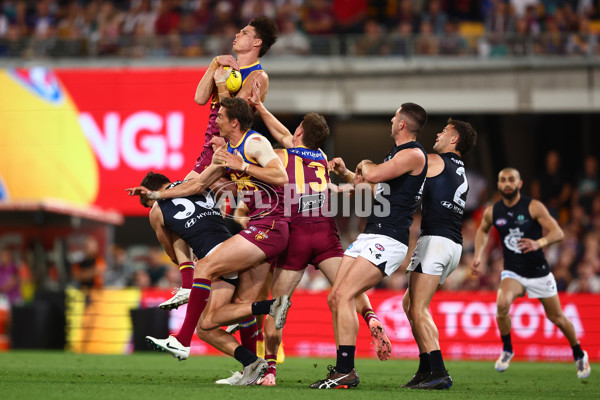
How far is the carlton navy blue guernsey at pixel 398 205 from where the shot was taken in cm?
788

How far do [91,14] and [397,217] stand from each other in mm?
→ 15876

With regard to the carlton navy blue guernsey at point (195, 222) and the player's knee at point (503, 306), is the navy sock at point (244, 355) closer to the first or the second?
the carlton navy blue guernsey at point (195, 222)

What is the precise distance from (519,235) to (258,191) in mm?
4832

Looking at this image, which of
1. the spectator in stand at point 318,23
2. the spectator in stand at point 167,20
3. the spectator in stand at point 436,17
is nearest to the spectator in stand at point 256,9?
the spectator in stand at point 318,23

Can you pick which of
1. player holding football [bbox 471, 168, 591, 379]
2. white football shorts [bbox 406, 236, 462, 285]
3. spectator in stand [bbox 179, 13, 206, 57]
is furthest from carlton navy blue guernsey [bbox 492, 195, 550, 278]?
spectator in stand [bbox 179, 13, 206, 57]

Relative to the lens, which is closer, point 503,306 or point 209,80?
point 209,80

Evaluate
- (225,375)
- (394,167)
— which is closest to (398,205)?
(394,167)

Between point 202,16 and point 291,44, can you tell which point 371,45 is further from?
point 202,16

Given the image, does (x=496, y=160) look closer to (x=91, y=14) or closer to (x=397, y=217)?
(x=91, y=14)

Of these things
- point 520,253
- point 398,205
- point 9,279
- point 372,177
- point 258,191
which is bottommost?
point 9,279

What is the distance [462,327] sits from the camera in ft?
47.3

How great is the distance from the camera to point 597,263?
50.4 ft

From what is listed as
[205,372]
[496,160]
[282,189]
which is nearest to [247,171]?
[282,189]

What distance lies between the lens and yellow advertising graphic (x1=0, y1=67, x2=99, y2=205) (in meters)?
17.7
